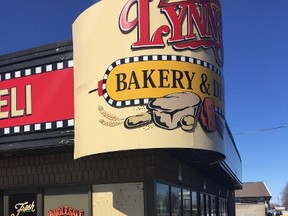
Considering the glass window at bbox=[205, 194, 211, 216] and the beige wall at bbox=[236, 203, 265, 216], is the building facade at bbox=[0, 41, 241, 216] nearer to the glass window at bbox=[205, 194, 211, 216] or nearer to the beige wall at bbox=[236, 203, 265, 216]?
the glass window at bbox=[205, 194, 211, 216]

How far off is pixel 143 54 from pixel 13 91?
3581mm

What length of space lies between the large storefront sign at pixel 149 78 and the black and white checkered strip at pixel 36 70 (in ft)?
3.09

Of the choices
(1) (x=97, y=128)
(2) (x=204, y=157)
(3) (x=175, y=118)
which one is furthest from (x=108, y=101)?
(2) (x=204, y=157)

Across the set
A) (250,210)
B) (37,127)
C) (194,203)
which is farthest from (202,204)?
(250,210)

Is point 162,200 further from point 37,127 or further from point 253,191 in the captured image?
point 253,191

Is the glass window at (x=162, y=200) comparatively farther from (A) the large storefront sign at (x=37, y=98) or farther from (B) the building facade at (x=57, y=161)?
(A) the large storefront sign at (x=37, y=98)

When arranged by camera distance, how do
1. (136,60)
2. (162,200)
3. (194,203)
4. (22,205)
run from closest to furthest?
(136,60) < (162,200) < (22,205) < (194,203)

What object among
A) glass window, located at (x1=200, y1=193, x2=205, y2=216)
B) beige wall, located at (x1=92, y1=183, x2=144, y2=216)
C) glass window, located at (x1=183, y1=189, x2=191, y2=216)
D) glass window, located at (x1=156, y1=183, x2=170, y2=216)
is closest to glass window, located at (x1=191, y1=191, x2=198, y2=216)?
glass window, located at (x1=183, y1=189, x2=191, y2=216)

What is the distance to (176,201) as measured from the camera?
466 inches

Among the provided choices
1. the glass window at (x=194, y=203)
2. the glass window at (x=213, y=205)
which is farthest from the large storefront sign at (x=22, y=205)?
the glass window at (x=213, y=205)

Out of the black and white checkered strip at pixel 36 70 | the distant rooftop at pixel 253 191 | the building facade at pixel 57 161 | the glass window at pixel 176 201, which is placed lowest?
the distant rooftop at pixel 253 191

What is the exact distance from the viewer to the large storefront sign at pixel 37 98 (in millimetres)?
10312

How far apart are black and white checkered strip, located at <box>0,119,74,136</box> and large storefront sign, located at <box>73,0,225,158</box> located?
765 mm

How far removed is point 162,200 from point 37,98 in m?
3.38
